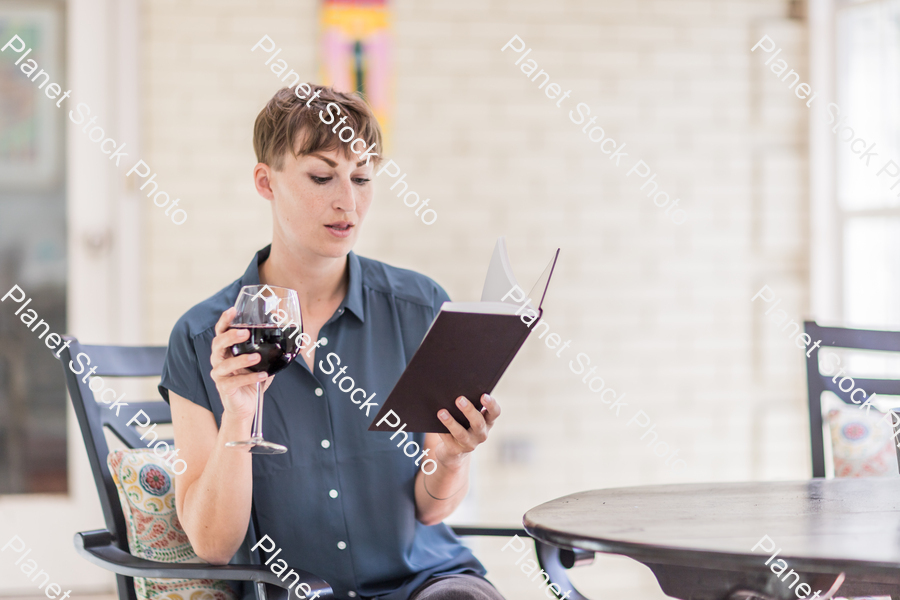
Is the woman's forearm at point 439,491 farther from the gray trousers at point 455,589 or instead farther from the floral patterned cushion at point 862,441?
the floral patterned cushion at point 862,441

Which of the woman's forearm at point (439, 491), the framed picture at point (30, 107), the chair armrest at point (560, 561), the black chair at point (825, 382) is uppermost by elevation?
the framed picture at point (30, 107)

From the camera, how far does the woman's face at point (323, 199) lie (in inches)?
60.9

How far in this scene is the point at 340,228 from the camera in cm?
157

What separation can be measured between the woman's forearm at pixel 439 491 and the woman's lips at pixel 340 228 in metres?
0.48

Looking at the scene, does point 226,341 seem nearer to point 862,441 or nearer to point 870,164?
point 862,441

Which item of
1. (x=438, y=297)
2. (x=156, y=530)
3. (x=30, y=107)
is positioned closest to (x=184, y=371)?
(x=156, y=530)

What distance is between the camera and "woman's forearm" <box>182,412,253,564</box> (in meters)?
1.41

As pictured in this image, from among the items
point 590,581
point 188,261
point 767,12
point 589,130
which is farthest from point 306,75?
point 590,581

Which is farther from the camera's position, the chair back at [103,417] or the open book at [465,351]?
the chair back at [103,417]

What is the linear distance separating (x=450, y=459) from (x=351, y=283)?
0.42m

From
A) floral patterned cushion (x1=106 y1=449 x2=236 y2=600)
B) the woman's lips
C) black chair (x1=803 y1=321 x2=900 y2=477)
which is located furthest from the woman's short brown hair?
black chair (x1=803 y1=321 x2=900 y2=477)

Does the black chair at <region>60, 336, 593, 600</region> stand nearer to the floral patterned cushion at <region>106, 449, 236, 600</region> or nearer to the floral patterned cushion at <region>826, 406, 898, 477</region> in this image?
the floral patterned cushion at <region>106, 449, 236, 600</region>

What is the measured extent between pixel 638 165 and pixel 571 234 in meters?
Answer: 0.42

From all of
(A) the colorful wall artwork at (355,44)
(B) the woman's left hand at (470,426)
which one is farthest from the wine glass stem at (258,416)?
(A) the colorful wall artwork at (355,44)
